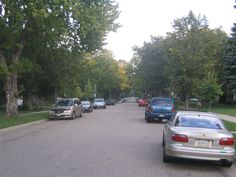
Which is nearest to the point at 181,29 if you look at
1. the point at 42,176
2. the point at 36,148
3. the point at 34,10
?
the point at 34,10

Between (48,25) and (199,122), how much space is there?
19.4 m

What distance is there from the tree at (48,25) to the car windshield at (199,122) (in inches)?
578

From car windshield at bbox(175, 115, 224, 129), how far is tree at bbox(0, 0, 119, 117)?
48.2 feet

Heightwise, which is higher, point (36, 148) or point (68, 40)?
A: point (68, 40)

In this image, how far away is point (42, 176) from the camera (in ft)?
30.4

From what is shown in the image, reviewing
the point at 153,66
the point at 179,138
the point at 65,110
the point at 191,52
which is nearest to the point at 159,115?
the point at 65,110

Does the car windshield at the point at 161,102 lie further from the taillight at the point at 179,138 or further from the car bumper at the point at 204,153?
the car bumper at the point at 204,153

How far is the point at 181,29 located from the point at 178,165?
40.6m

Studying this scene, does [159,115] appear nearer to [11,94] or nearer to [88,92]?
[11,94]

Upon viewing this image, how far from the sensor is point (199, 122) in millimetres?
11438

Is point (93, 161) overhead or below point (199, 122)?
Answer: below

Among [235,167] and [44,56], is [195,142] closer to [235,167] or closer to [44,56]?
[235,167]

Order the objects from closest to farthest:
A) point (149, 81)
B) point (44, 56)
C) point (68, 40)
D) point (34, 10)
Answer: point (34, 10)
point (68, 40)
point (44, 56)
point (149, 81)

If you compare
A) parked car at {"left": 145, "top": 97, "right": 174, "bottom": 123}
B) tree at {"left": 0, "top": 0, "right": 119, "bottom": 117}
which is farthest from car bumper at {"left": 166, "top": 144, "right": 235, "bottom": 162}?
parked car at {"left": 145, "top": 97, "right": 174, "bottom": 123}
